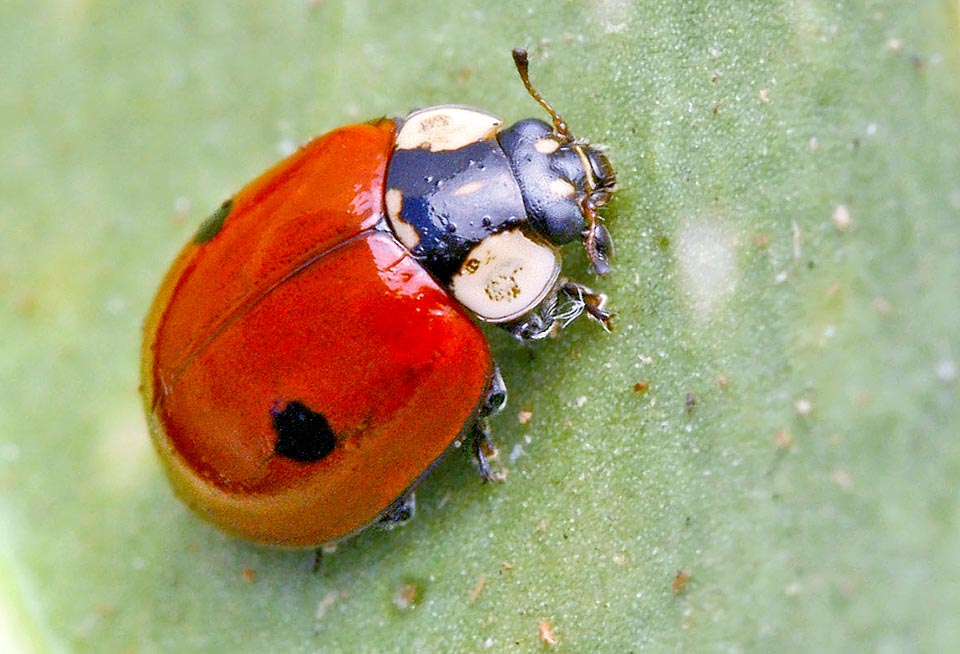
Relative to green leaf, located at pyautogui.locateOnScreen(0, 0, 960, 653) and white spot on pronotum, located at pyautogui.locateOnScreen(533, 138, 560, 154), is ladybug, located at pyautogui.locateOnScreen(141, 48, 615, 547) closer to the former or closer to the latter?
white spot on pronotum, located at pyautogui.locateOnScreen(533, 138, 560, 154)

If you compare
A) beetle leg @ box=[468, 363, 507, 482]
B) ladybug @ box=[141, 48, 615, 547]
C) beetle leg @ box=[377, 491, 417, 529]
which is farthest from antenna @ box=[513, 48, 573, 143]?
beetle leg @ box=[377, 491, 417, 529]

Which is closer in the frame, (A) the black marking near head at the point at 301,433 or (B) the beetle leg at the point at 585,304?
(A) the black marking near head at the point at 301,433

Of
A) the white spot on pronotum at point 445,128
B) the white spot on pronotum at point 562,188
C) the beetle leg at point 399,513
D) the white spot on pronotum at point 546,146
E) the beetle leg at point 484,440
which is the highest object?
the white spot on pronotum at point 445,128

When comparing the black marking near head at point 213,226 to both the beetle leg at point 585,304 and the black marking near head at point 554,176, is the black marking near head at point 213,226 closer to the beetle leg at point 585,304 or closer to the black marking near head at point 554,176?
the black marking near head at point 554,176

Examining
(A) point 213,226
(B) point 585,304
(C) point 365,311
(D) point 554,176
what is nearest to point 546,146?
(D) point 554,176

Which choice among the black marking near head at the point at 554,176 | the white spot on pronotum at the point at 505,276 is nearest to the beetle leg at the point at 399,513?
the white spot on pronotum at the point at 505,276

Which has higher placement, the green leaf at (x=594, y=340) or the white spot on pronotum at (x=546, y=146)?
the white spot on pronotum at (x=546, y=146)

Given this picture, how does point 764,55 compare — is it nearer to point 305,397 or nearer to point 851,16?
point 851,16
